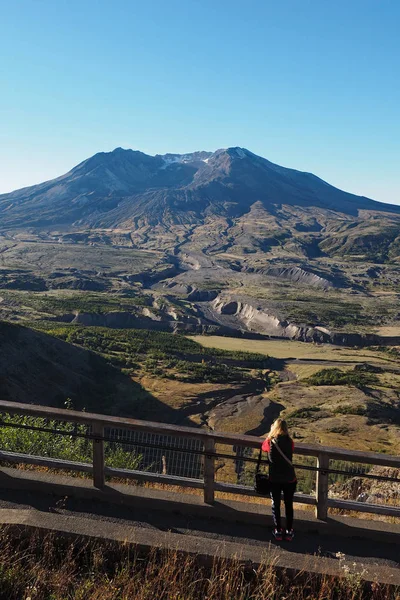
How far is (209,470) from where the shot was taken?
592 centimetres

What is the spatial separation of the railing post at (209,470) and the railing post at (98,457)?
4.43 ft

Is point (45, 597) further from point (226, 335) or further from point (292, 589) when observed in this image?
point (226, 335)

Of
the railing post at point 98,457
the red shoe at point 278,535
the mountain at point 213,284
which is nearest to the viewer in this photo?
the red shoe at point 278,535

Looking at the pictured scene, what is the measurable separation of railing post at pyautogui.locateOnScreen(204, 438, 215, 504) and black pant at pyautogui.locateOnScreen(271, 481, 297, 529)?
756mm

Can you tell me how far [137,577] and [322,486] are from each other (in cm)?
246

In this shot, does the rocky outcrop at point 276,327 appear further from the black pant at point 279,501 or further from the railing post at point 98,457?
the railing post at point 98,457

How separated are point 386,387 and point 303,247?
14142 centimetres

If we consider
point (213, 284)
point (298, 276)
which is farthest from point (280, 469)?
point (298, 276)

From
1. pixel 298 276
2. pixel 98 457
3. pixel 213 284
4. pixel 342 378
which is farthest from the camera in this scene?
pixel 298 276

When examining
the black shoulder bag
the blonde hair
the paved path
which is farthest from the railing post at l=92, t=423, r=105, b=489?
the blonde hair

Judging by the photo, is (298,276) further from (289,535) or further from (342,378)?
(289,535)

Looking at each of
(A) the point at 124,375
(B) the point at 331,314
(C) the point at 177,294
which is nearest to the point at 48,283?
(C) the point at 177,294

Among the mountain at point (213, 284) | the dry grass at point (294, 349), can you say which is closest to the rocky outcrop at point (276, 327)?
the mountain at point (213, 284)

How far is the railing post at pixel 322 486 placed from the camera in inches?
226
